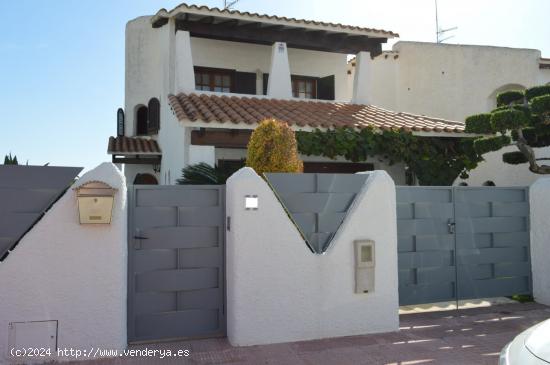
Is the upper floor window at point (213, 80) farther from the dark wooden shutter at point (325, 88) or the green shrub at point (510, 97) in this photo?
the green shrub at point (510, 97)

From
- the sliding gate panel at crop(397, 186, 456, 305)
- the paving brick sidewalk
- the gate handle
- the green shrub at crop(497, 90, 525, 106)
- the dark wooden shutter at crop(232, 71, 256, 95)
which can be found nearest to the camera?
the paving brick sidewalk

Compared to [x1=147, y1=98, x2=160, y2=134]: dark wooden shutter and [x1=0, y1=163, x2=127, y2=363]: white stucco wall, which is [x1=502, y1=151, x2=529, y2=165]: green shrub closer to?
[x1=147, y1=98, x2=160, y2=134]: dark wooden shutter

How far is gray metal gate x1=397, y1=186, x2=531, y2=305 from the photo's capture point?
23.2 feet

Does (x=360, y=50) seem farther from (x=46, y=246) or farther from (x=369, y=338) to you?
(x=46, y=246)

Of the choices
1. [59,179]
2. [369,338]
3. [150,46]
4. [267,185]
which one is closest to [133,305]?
[59,179]

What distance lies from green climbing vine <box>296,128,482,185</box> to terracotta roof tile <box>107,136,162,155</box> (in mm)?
5663

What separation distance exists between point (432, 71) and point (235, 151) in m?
9.44

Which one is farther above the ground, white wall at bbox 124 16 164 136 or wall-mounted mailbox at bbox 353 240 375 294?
white wall at bbox 124 16 164 136

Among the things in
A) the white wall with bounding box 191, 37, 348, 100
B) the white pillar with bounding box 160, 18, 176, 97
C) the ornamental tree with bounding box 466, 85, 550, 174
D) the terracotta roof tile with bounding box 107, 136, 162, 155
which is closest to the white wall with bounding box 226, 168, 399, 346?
the ornamental tree with bounding box 466, 85, 550, 174

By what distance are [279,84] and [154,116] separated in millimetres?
4853

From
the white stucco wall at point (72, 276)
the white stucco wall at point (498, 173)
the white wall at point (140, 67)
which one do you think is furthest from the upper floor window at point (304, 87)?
the white stucco wall at point (72, 276)

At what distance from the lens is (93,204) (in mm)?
5250

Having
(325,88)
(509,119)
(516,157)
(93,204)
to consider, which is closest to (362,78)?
(325,88)

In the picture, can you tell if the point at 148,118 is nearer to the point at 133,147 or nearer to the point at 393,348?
the point at 133,147
